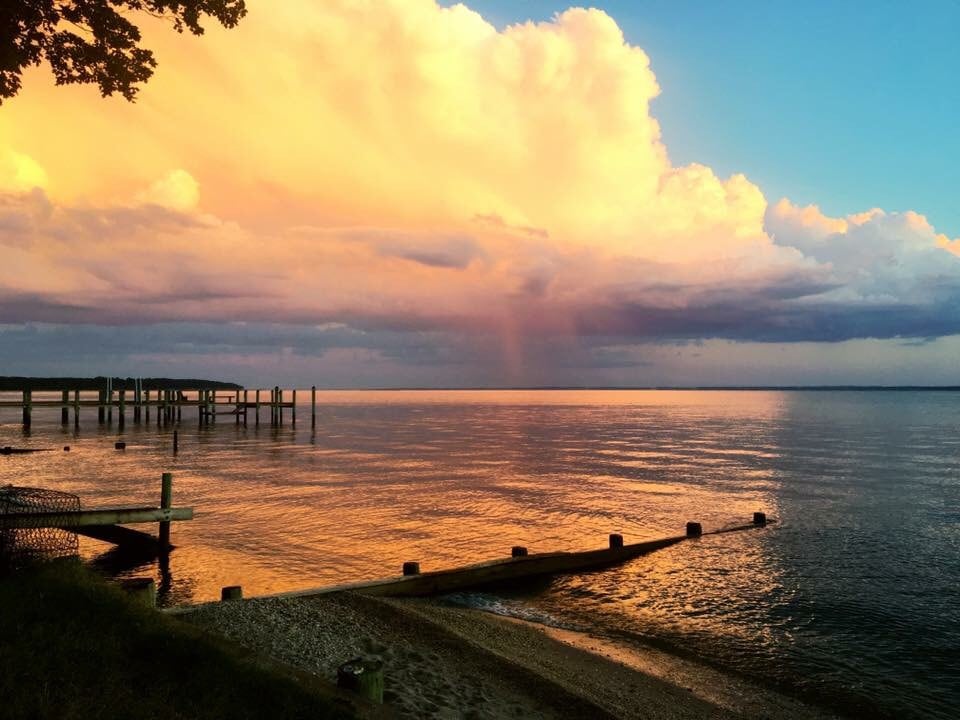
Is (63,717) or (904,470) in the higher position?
(63,717)

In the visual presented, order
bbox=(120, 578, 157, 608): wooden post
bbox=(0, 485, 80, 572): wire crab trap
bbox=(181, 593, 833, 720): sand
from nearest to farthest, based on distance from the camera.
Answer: bbox=(181, 593, 833, 720): sand, bbox=(120, 578, 157, 608): wooden post, bbox=(0, 485, 80, 572): wire crab trap

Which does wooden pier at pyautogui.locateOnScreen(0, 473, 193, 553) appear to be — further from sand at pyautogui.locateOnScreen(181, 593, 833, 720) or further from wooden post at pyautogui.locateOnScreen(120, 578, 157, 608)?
sand at pyautogui.locateOnScreen(181, 593, 833, 720)

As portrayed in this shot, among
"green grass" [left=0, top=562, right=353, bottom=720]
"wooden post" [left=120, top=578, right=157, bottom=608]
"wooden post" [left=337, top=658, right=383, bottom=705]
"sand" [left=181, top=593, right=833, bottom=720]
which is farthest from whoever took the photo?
"wooden post" [left=120, top=578, right=157, bottom=608]

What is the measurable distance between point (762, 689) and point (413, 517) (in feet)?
54.1

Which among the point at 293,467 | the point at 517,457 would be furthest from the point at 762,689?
the point at 517,457

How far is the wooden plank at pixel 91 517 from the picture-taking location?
555 inches

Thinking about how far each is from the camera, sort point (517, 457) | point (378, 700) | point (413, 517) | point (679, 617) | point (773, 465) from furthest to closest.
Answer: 1. point (517, 457)
2. point (773, 465)
3. point (413, 517)
4. point (679, 617)
5. point (378, 700)

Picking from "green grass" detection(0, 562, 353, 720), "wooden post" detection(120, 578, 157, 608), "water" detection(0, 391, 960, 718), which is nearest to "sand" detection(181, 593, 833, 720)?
"wooden post" detection(120, 578, 157, 608)

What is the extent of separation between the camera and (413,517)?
26219 mm

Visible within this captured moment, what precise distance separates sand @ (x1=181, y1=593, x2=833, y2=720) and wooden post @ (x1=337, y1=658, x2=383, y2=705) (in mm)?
523

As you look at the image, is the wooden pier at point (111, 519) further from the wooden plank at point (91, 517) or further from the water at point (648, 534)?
the water at point (648, 534)

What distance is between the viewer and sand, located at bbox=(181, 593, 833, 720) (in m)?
9.45

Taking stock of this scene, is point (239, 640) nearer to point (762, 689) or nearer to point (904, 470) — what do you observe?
point (762, 689)

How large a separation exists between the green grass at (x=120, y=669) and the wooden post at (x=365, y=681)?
0.37 meters
